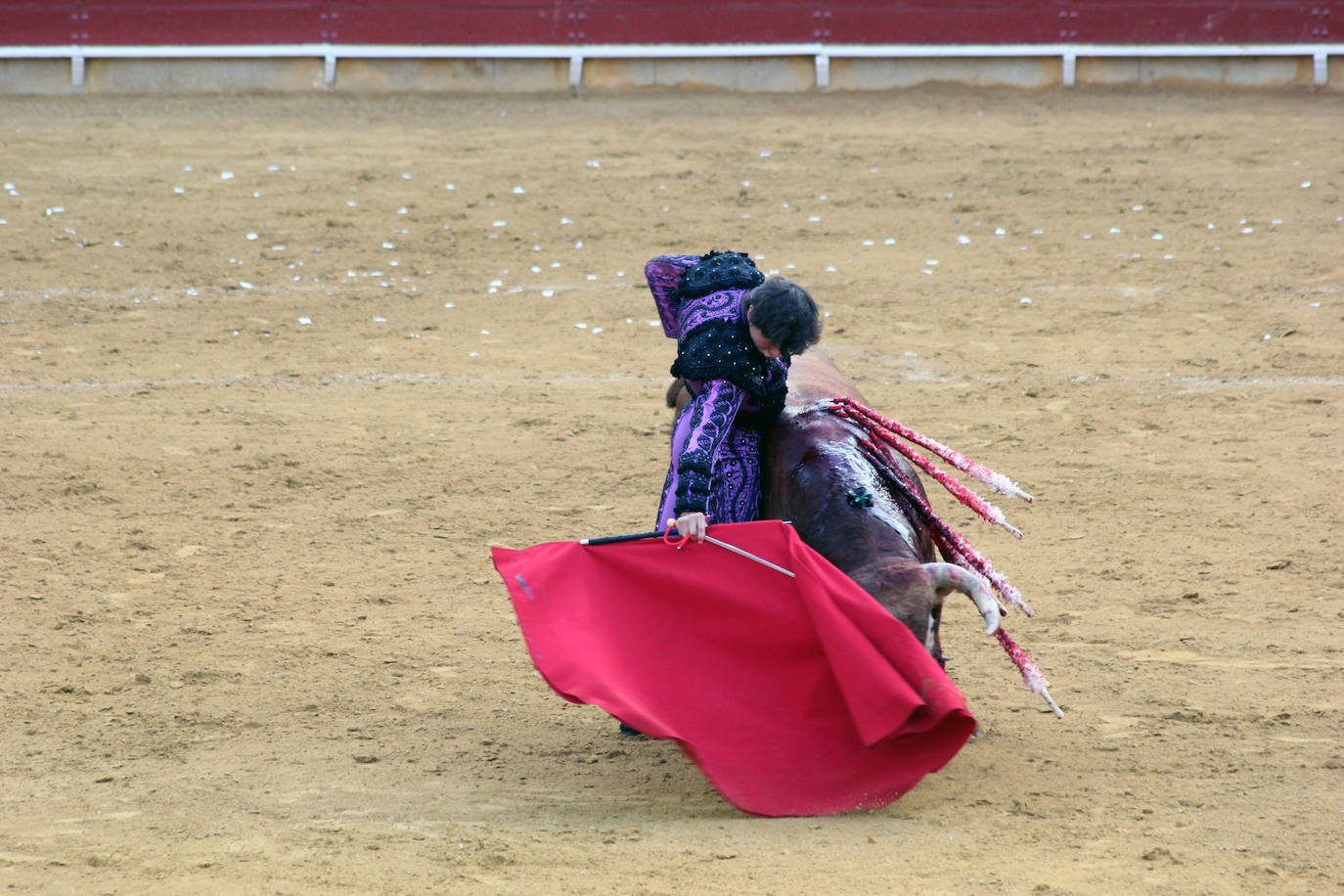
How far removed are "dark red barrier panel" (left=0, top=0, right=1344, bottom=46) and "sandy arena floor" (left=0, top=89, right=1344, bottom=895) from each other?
0.64 meters

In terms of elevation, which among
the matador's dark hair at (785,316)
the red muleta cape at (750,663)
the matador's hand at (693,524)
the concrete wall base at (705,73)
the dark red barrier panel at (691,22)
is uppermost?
the dark red barrier panel at (691,22)

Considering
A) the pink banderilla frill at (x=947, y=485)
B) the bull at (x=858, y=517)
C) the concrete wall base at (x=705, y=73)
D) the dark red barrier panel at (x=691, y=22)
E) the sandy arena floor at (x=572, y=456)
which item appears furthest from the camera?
the concrete wall base at (x=705, y=73)

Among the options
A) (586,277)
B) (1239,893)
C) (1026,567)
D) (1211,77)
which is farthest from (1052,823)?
(1211,77)

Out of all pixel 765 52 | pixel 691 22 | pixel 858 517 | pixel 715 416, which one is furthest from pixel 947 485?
pixel 691 22

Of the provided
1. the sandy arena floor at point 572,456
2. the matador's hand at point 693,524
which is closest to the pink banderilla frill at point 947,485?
the sandy arena floor at point 572,456

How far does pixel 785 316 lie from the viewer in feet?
10.2

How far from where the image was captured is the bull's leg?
2922 millimetres

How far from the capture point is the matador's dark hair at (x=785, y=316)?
3100 mm

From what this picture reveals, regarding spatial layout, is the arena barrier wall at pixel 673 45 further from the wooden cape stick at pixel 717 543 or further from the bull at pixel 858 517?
the wooden cape stick at pixel 717 543

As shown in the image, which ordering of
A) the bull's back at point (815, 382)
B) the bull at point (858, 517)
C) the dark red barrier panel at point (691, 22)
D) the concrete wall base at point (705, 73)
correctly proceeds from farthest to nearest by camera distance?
the concrete wall base at point (705, 73), the dark red barrier panel at point (691, 22), the bull's back at point (815, 382), the bull at point (858, 517)

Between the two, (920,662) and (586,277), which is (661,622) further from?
(586,277)

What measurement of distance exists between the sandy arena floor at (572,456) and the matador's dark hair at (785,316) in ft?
3.47

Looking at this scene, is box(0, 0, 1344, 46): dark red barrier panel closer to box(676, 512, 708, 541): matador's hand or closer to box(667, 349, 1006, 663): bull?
box(667, 349, 1006, 663): bull

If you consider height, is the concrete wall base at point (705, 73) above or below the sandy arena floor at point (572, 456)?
above
